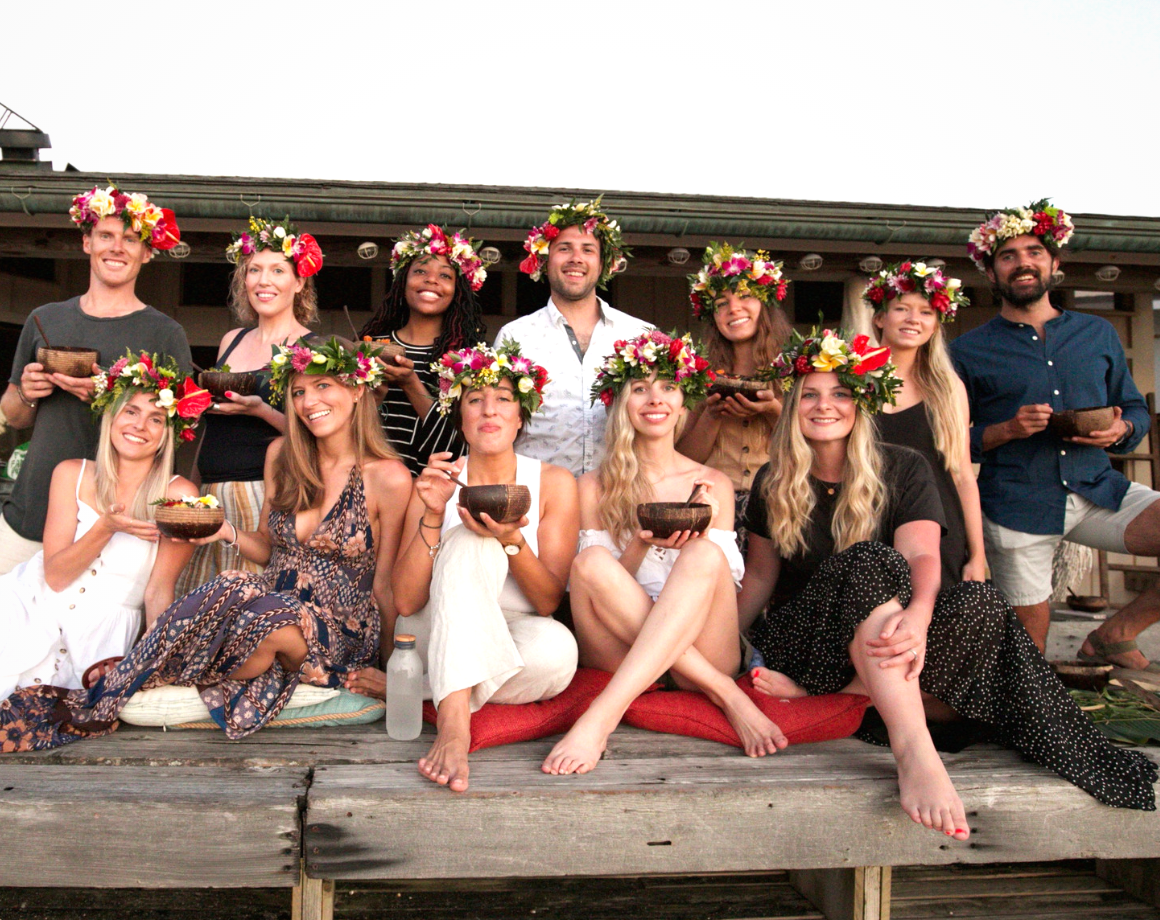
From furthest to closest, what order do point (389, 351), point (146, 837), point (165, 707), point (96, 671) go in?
point (389, 351) < point (96, 671) < point (165, 707) < point (146, 837)

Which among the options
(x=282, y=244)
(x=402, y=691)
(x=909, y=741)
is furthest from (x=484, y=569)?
(x=282, y=244)

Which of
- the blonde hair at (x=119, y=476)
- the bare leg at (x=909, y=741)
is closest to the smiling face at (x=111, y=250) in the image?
the blonde hair at (x=119, y=476)

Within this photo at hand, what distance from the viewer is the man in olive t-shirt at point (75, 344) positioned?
3.57m

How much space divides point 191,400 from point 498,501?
1512 millimetres

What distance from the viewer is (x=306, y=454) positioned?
130 inches

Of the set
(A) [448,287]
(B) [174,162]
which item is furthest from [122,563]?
(B) [174,162]

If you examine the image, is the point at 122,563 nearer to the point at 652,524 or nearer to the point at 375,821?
the point at 375,821

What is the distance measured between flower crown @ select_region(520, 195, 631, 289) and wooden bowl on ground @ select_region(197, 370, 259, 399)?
1.40 metres

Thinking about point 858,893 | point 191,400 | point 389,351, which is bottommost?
point 858,893

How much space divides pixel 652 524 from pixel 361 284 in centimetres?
553

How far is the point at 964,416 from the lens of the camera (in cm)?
376

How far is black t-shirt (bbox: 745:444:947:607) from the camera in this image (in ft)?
10.1

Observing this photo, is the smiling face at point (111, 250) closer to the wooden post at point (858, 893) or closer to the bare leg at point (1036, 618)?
the wooden post at point (858, 893)

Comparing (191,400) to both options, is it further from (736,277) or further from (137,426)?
(736,277)
